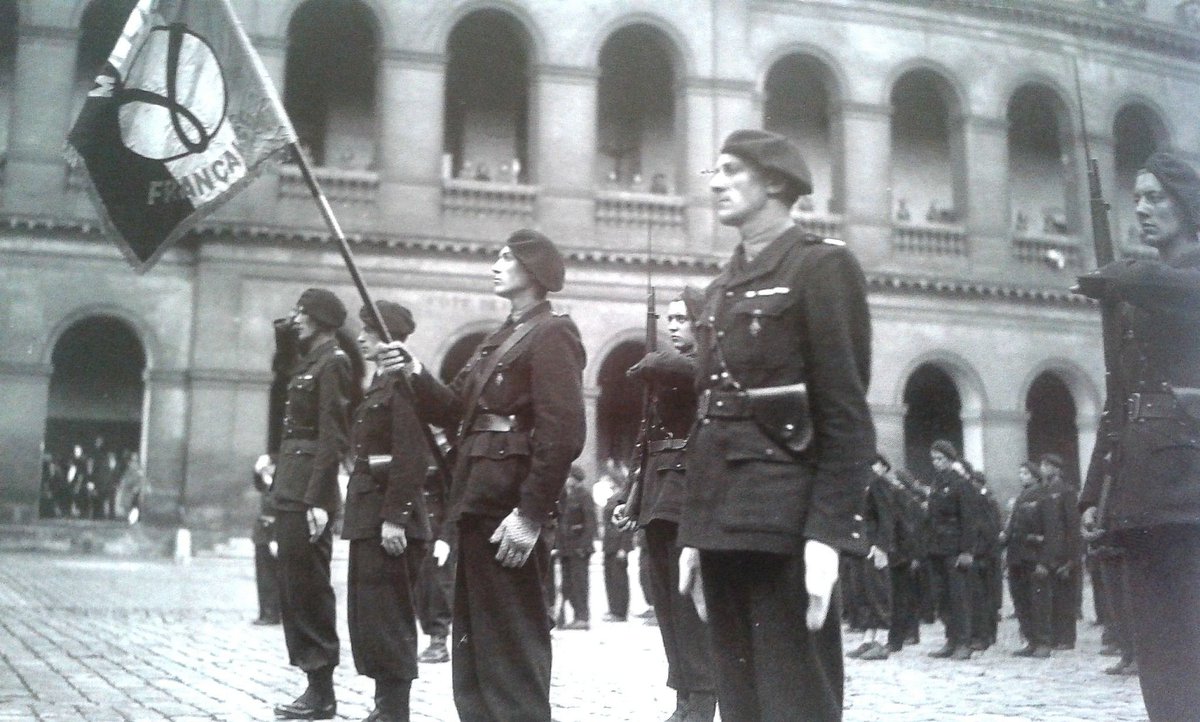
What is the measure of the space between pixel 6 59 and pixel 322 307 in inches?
732

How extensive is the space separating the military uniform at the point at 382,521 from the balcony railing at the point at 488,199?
1512 centimetres

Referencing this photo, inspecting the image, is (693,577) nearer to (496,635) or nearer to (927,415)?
(496,635)

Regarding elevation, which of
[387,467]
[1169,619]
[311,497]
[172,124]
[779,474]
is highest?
[172,124]

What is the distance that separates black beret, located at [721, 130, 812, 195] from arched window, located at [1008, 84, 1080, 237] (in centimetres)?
2277

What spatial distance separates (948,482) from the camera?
11898 mm

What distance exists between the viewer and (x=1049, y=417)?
86.6ft

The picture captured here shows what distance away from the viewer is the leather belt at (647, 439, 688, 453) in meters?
6.26

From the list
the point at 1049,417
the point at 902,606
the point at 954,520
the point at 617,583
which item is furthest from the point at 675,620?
the point at 1049,417

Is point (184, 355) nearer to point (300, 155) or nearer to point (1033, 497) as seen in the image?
point (1033, 497)

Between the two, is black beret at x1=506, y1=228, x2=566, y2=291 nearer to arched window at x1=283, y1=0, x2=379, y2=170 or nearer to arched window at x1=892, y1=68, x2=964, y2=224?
arched window at x1=283, y1=0, x2=379, y2=170

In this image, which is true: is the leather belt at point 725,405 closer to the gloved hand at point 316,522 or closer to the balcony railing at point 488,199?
the gloved hand at point 316,522

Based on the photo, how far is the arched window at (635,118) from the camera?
77.3 feet

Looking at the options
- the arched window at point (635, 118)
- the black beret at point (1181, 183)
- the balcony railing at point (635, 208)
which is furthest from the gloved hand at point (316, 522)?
the arched window at point (635, 118)

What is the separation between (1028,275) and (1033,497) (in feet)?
41.3
